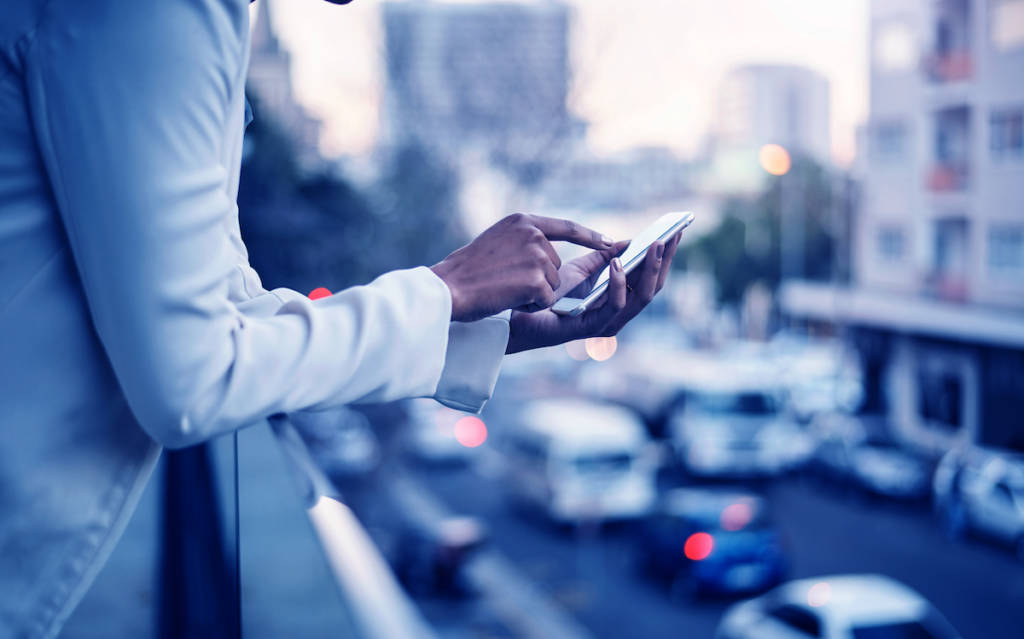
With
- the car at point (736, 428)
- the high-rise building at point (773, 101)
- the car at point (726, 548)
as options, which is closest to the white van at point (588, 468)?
the car at point (736, 428)

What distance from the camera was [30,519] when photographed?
1.29 ft

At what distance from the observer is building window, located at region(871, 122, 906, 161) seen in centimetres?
834

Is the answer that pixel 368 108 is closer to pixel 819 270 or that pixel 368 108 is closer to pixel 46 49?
pixel 46 49

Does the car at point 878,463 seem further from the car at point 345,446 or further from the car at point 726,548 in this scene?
the car at point 345,446

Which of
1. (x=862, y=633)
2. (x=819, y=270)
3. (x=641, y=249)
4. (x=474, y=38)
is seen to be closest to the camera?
(x=641, y=249)

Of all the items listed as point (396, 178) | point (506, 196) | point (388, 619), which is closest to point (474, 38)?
point (396, 178)

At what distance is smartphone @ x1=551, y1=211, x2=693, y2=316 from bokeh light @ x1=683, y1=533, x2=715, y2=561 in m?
6.04

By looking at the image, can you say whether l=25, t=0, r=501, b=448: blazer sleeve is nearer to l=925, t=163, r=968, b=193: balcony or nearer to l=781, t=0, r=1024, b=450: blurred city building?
l=781, t=0, r=1024, b=450: blurred city building

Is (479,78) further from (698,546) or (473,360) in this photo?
(473,360)

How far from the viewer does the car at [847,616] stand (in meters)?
4.10

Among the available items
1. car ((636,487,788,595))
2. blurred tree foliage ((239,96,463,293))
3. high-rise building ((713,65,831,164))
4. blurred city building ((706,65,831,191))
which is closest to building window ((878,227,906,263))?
car ((636,487,788,595))

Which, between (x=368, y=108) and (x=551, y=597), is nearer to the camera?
(x=368, y=108)

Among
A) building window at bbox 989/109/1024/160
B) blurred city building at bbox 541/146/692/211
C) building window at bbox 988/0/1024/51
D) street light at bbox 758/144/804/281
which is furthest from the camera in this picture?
street light at bbox 758/144/804/281

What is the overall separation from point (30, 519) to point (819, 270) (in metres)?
15.6
